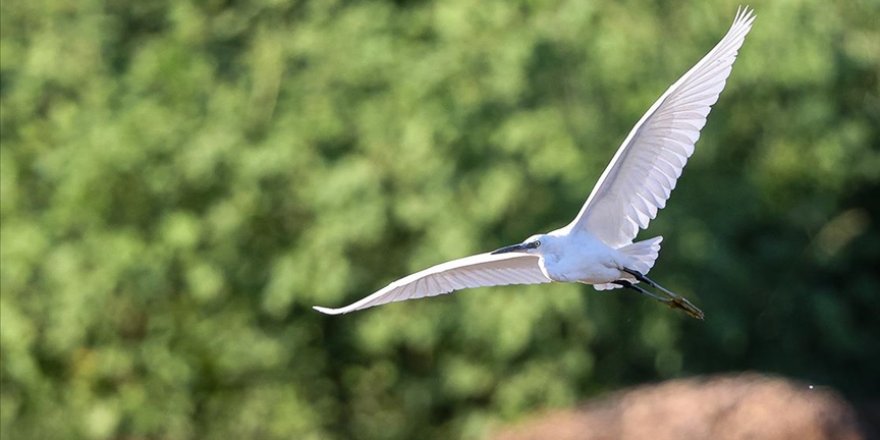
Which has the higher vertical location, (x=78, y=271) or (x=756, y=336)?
(x=78, y=271)

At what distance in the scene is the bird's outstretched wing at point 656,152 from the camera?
16.7ft

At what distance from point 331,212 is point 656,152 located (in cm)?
381

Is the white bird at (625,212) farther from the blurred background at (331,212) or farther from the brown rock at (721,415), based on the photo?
the blurred background at (331,212)

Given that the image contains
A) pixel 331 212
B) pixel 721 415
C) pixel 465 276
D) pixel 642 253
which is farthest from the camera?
pixel 331 212

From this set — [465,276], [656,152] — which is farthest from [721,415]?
[656,152]

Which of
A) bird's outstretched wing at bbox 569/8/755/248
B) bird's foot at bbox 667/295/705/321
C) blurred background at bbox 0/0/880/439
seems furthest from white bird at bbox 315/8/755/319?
blurred background at bbox 0/0/880/439

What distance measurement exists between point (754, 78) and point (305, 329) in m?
2.84

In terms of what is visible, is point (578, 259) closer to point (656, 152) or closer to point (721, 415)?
point (656, 152)

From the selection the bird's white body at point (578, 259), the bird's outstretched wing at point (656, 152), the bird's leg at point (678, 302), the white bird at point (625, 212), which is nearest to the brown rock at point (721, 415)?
the bird's leg at point (678, 302)

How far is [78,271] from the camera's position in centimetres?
919

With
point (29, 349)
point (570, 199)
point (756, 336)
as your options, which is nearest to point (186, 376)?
point (29, 349)

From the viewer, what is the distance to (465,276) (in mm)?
5762

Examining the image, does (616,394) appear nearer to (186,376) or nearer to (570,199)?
(570,199)

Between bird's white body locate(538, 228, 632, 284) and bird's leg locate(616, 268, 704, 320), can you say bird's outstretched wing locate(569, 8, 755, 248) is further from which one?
bird's leg locate(616, 268, 704, 320)
